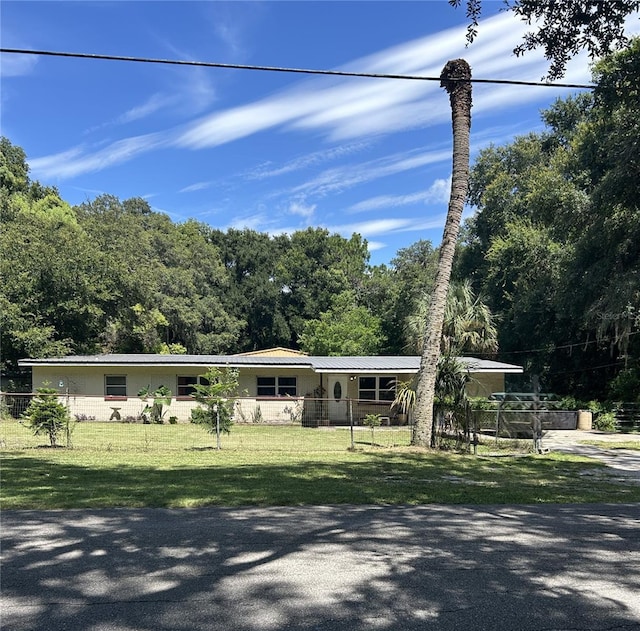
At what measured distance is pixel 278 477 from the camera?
32.4 ft

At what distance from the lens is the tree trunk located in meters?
14.6

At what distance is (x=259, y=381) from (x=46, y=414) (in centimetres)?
1261

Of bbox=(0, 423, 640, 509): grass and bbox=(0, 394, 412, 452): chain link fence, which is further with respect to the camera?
bbox=(0, 394, 412, 452): chain link fence

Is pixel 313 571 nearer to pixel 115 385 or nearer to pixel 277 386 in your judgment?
pixel 277 386

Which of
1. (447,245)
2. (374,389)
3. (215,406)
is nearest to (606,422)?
(374,389)

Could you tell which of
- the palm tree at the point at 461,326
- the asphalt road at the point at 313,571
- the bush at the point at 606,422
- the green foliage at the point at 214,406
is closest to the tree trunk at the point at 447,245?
the green foliage at the point at 214,406

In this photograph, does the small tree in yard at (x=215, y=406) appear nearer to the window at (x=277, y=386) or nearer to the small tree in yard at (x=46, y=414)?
the small tree in yard at (x=46, y=414)

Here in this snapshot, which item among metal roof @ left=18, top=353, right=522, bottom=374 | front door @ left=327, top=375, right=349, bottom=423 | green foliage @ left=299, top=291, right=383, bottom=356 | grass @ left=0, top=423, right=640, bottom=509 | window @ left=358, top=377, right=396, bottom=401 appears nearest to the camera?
grass @ left=0, top=423, right=640, bottom=509

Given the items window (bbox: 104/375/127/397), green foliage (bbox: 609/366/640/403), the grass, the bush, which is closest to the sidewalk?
the bush

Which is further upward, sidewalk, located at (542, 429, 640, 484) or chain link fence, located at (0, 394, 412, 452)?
chain link fence, located at (0, 394, 412, 452)

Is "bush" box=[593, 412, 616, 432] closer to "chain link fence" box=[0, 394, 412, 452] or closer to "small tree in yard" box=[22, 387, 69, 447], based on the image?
"chain link fence" box=[0, 394, 412, 452]

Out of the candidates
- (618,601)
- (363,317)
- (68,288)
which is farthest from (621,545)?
(363,317)

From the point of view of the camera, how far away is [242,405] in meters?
23.5

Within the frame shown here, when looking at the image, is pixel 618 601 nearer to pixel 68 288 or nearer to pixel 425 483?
pixel 425 483
